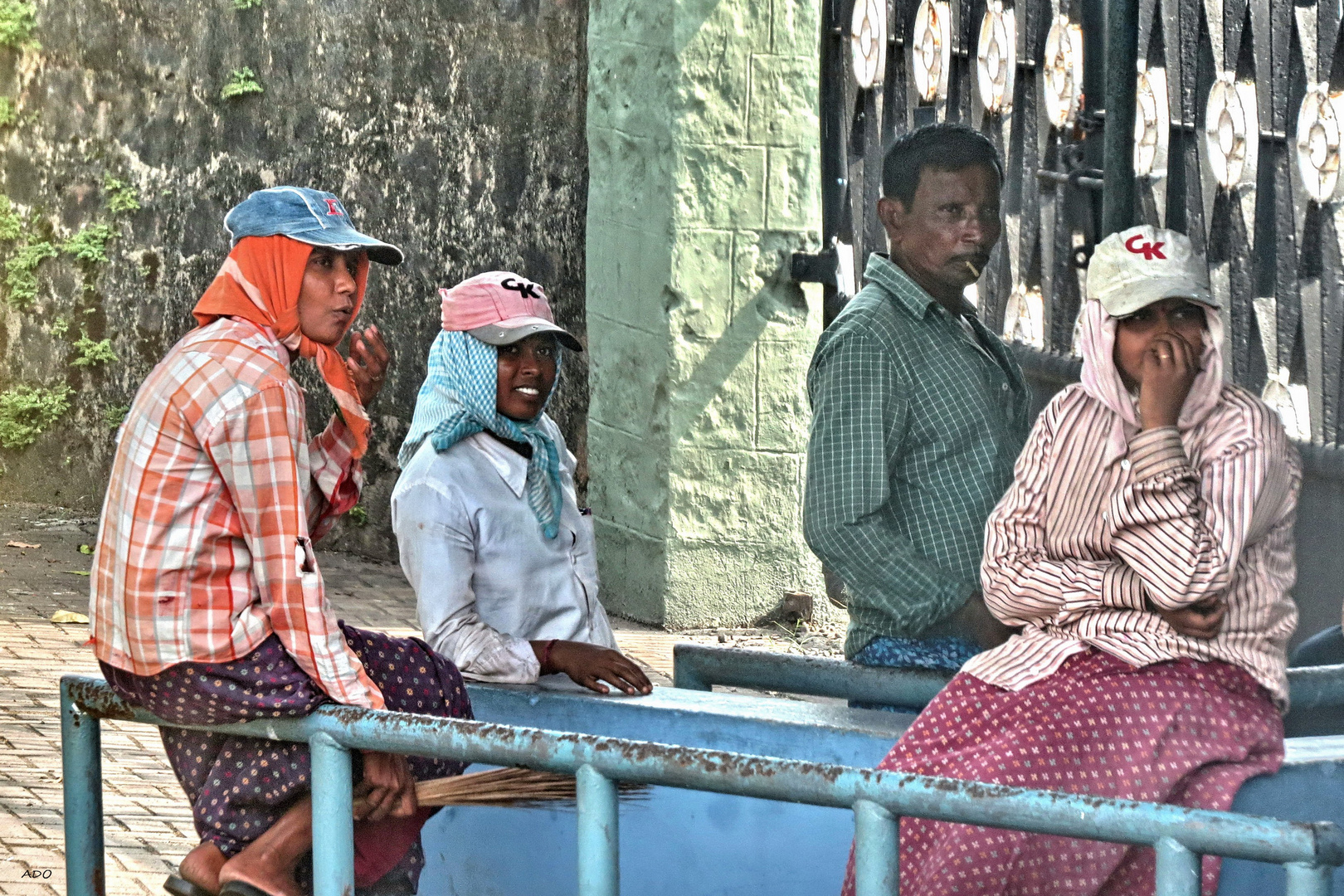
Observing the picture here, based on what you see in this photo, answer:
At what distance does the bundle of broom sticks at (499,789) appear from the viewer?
118 inches

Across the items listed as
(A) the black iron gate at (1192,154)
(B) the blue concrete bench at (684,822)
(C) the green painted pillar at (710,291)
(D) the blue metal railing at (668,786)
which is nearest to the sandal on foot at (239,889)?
(D) the blue metal railing at (668,786)

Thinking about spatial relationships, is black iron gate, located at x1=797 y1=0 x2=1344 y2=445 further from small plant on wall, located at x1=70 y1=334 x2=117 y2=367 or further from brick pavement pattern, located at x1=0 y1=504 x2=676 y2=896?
small plant on wall, located at x1=70 y1=334 x2=117 y2=367

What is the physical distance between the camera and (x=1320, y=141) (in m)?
4.28

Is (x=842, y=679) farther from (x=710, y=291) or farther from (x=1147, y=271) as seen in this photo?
(x=710, y=291)

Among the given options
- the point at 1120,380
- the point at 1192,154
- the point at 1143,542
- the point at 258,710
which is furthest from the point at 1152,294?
the point at 1192,154

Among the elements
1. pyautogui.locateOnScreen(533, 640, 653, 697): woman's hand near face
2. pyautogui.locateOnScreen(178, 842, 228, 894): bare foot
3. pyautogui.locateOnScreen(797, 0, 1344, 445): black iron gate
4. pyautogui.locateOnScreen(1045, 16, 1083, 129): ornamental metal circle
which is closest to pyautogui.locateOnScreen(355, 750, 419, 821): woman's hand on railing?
pyautogui.locateOnScreen(178, 842, 228, 894): bare foot

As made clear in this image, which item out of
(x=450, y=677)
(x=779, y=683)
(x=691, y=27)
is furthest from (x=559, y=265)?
(x=450, y=677)

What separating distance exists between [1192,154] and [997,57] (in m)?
1.12

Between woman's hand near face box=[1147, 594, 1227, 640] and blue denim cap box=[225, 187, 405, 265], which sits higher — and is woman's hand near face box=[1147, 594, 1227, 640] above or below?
below

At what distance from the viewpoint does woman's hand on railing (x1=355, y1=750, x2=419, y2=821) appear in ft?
9.59

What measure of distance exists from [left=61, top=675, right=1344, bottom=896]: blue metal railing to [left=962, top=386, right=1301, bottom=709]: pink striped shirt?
0.56 m

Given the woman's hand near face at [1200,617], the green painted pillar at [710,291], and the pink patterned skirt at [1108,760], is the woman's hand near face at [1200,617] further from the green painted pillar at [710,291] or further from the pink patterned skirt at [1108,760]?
the green painted pillar at [710,291]

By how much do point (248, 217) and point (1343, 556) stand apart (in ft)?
8.79

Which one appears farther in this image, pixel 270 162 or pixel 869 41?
pixel 270 162
